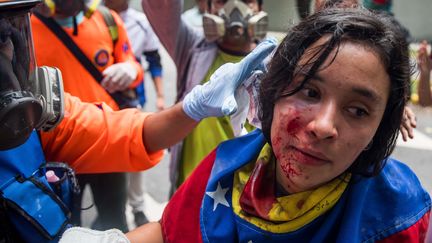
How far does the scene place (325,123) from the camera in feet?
3.50

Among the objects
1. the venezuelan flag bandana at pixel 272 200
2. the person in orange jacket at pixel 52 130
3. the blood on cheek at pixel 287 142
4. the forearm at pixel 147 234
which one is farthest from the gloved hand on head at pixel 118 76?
the blood on cheek at pixel 287 142

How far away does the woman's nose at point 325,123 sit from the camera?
107 cm

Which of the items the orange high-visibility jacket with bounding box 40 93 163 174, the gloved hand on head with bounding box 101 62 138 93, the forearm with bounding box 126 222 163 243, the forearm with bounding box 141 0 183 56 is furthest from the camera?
the gloved hand on head with bounding box 101 62 138 93

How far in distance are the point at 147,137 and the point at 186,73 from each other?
0.83 meters

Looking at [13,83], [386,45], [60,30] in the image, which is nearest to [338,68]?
[386,45]

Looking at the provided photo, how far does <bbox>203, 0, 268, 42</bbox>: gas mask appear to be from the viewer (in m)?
2.45

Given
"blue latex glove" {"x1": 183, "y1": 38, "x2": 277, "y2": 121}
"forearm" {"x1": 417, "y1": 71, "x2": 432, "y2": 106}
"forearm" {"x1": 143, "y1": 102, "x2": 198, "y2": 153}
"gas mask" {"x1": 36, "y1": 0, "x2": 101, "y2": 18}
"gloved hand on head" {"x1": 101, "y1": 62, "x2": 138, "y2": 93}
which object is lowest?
"forearm" {"x1": 417, "y1": 71, "x2": 432, "y2": 106}

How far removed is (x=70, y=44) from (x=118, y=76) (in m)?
0.30

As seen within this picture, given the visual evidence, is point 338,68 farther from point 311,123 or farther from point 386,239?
point 386,239

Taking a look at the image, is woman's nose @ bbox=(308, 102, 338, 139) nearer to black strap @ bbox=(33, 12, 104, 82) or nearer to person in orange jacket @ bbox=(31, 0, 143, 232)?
person in orange jacket @ bbox=(31, 0, 143, 232)

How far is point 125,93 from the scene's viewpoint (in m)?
2.77

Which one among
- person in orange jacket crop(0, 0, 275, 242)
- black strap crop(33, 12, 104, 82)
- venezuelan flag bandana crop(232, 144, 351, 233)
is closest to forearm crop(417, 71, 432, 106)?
person in orange jacket crop(0, 0, 275, 242)

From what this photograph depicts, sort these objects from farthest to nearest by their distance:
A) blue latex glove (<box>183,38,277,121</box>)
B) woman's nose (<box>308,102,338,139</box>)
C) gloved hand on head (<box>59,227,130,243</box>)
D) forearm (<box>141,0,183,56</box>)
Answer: forearm (<box>141,0,183,56</box>), blue latex glove (<box>183,38,277,121</box>), gloved hand on head (<box>59,227,130,243</box>), woman's nose (<box>308,102,338,139</box>)

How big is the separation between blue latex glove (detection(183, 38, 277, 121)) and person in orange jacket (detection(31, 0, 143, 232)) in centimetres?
88
